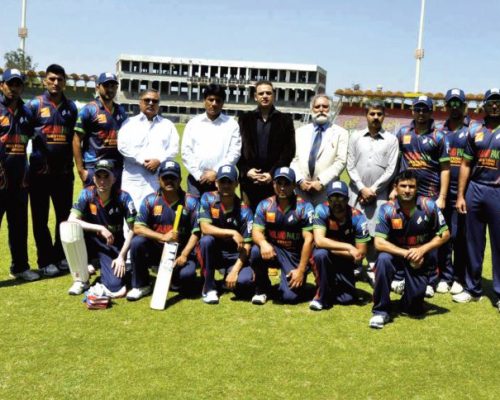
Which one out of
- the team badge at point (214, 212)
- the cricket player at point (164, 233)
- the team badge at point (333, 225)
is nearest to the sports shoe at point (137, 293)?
the cricket player at point (164, 233)

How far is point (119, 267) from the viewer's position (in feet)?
18.1

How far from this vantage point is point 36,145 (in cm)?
608

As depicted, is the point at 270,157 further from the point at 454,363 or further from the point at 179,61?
the point at 179,61

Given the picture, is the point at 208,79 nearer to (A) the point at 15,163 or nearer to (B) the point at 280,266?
(A) the point at 15,163

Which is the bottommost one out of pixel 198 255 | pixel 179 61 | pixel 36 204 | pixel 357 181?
pixel 198 255

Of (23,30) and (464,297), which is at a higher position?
(23,30)

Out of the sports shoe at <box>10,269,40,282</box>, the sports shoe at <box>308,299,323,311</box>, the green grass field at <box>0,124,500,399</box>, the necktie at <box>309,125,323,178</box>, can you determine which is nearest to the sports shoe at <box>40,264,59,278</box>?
the sports shoe at <box>10,269,40,282</box>

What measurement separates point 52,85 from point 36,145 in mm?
745

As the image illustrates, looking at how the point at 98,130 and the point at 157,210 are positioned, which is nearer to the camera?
the point at 157,210

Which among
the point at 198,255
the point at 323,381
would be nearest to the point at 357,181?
the point at 198,255

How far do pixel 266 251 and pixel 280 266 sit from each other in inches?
19.0

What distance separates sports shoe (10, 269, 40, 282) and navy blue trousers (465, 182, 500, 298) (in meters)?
5.10

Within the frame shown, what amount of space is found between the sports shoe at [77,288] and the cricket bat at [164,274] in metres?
0.86

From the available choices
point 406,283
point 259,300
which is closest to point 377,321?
point 406,283
